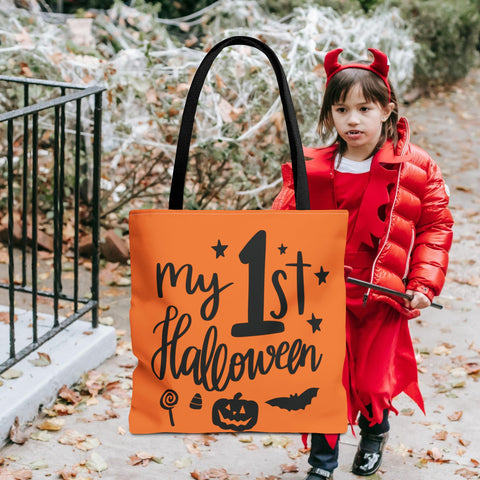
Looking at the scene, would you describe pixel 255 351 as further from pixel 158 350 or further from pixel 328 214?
pixel 328 214

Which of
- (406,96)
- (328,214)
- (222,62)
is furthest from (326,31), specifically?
(406,96)

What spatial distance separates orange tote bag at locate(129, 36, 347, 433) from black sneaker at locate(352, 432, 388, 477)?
3.45ft

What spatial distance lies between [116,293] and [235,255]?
3025mm

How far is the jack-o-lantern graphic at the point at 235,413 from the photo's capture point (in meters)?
1.87

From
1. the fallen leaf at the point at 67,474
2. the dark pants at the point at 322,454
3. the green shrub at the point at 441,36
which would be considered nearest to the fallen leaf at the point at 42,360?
the fallen leaf at the point at 67,474

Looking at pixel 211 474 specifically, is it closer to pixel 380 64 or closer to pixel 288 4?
pixel 380 64

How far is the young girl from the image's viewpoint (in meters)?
2.41

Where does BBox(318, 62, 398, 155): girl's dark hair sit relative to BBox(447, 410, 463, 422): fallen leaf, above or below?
above

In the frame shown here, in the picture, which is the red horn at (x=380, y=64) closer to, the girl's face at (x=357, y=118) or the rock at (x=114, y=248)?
the girl's face at (x=357, y=118)

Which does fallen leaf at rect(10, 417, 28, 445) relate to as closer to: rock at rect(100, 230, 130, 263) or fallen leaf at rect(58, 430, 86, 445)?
fallen leaf at rect(58, 430, 86, 445)

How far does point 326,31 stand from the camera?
5898 mm

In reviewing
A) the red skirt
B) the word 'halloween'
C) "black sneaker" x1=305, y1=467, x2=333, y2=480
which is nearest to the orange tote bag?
the word 'halloween'

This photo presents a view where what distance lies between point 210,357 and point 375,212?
35.8 inches

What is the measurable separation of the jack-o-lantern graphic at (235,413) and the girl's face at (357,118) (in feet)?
3.28
